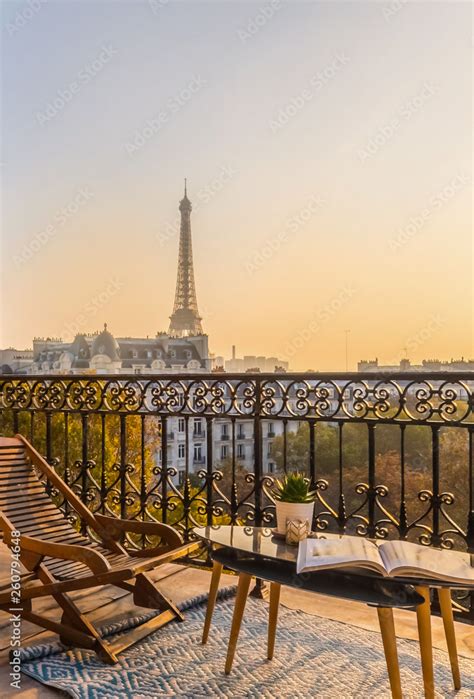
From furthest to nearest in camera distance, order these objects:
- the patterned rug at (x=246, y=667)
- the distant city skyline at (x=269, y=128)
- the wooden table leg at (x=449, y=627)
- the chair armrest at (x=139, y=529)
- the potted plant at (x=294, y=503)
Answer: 1. the distant city skyline at (x=269, y=128)
2. the chair armrest at (x=139, y=529)
3. the potted plant at (x=294, y=503)
4. the patterned rug at (x=246, y=667)
5. the wooden table leg at (x=449, y=627)

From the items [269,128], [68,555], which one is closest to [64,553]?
[68,555]

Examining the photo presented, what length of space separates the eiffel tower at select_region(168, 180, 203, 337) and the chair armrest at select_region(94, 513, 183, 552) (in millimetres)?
45289

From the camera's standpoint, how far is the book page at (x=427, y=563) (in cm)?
172

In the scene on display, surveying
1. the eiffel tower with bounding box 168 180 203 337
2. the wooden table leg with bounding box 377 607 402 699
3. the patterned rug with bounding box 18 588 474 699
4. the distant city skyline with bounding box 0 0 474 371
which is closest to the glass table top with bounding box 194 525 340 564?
the wooden table leg with bounding box 377 607 402 699

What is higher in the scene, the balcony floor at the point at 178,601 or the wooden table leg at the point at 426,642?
the wooden table leg at the point at 426,642

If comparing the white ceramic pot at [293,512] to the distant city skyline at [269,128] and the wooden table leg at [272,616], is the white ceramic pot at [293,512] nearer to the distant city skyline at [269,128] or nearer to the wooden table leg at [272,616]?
the wooden table leg at [272,616]

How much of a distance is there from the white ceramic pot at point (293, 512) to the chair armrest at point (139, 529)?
2.15ft

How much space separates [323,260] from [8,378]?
706cm

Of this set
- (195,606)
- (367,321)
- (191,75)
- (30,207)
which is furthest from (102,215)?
(195,606)

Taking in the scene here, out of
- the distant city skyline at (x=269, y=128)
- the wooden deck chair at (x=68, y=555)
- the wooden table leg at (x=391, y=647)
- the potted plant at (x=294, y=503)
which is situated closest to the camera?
the wooden table leg at (x=391, y=647)

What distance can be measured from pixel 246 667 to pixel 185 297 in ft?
154

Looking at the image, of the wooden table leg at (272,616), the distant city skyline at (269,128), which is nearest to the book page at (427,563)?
the wooden table leg at (272,616)

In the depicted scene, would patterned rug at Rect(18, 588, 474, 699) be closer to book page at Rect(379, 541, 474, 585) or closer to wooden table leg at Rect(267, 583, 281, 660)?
wooden table leg at Rect(267, 583, 281, 660)

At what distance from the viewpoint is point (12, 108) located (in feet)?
23.2
